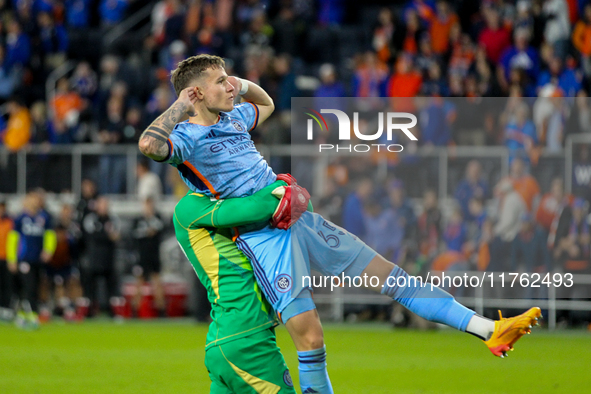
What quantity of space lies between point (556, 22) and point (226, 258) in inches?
437

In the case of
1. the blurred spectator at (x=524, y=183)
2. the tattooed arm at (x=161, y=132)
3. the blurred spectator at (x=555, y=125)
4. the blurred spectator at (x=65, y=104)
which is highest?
the blurred spectator at (x=65, y=104)

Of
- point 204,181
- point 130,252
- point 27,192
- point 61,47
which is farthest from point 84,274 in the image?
point 204,181

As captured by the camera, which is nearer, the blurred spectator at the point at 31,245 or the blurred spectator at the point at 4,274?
the blurred spectator at the point at 31,245

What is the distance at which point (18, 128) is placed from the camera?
18047 mm

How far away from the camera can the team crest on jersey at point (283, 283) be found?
5.26m

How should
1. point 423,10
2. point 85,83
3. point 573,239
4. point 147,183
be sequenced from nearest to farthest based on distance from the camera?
1. point 573,239
2. point 147,183
3. point 423,10
4. point 85,83

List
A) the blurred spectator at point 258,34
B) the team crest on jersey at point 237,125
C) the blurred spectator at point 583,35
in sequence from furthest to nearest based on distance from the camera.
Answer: the blurred spectator at point 258,34 < the blurred spectator at point 583,35 < the team crest on jersey at point 237,125

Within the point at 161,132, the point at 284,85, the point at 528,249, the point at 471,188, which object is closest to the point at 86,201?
the point at 284,85

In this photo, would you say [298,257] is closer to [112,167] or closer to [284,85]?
[284,85]

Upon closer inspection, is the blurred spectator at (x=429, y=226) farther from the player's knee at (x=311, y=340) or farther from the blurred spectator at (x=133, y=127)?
the player's knee at (x=311, y=340)

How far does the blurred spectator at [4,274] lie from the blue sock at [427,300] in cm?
1169

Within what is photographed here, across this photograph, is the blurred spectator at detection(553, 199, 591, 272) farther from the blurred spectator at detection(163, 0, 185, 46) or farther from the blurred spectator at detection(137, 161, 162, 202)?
the blurred spectator at detection(163, 0, 185, 46)

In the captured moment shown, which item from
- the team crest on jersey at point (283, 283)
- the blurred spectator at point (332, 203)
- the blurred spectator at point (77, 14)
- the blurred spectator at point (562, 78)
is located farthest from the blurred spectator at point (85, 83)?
the team crest on jersey at point (283, 283)

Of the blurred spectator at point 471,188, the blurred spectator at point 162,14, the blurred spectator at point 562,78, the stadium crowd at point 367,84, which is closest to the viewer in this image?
the stadium crowd at point 367,84
